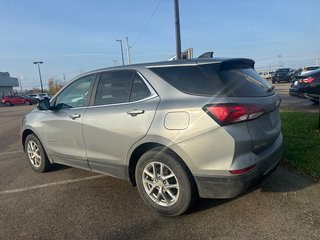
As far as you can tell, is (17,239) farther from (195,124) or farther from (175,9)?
(175,9)

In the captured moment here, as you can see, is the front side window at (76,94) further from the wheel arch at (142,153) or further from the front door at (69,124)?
the wheel arch at (142,153)

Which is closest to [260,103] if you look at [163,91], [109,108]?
[163,91]

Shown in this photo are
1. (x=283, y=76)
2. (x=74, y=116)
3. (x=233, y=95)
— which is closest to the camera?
(x=233, y=95)

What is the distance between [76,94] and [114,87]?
86 centimetres

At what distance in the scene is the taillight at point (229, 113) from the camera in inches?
113

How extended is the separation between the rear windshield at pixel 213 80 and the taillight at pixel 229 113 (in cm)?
15

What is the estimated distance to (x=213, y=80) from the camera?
120 inches

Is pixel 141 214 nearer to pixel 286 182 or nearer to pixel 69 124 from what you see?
pixel 69 124

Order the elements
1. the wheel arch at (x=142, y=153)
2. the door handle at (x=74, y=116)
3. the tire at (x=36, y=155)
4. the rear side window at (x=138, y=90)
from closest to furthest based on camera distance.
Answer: the wheel arch at (x=142, y=153) → the rear side window at (x=138, y=90) → the door handle at (x=74, y=116) → the tire at (x=36, y=155)

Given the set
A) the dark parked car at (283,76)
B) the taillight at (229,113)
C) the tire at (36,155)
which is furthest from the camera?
the dark parked car at (283,76)

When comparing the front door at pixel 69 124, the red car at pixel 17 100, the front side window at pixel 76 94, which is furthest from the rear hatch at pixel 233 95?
the red car at pixel 17 100

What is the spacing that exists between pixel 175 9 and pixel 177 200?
1072 cm

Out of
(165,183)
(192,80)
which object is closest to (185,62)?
(192,80)

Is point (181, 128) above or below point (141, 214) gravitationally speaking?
above
